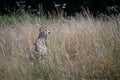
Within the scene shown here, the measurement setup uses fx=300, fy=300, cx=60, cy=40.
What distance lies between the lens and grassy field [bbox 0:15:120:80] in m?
4.15

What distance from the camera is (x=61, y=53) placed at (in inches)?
190

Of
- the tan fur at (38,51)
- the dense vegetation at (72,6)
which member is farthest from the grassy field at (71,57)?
the dense vegetation at (72,6)

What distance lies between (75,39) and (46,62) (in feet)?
3.74

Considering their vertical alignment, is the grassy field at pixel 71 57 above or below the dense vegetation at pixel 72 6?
above

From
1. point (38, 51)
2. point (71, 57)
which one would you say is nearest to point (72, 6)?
point (38, 51)

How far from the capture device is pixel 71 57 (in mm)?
4777

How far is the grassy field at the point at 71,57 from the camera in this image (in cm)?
415

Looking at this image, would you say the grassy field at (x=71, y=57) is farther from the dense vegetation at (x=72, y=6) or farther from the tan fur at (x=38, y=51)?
the dense vegetation at (x=72, y=6)

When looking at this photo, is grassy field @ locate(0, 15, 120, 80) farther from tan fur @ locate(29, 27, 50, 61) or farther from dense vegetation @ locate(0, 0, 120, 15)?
dense vegetation @ locate(0, 0, 120, 15)

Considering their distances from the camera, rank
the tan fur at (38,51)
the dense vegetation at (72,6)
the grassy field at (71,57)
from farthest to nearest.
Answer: the dense vegetation at (72,6) < the tan fur at (38,51) < the grassy field at (71,57)

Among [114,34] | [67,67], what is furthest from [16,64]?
[114,34]

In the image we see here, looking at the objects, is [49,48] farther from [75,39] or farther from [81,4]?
[81,4]

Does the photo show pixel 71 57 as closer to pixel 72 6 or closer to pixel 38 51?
pixel 38 51

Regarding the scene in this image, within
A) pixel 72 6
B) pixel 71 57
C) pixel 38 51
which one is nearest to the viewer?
pixel 71 57
